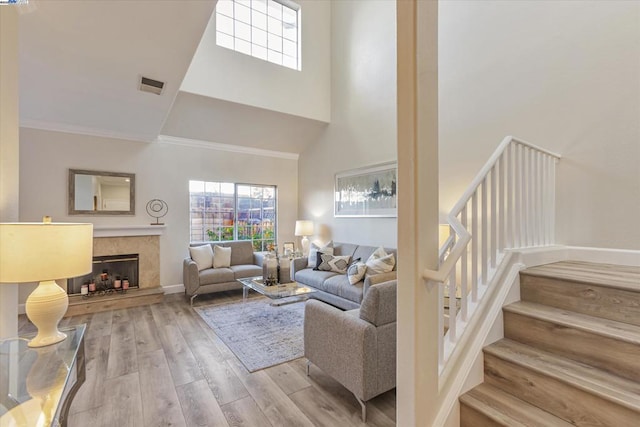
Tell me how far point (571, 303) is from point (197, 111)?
202 inches

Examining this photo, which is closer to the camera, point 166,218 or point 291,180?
point 166,218

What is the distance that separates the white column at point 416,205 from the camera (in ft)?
4.24

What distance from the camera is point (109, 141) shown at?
4.53 metres

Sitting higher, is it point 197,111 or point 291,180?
point 197,111

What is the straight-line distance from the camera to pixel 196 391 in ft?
7.25

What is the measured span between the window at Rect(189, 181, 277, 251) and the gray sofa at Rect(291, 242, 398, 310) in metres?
1.41

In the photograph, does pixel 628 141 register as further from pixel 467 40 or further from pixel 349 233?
pixel 349 233

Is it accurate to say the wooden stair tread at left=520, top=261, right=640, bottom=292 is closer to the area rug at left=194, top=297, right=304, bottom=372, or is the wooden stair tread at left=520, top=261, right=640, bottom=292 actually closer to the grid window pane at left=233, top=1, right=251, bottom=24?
the area rug at left=194, top=297, right=304, bottom=372

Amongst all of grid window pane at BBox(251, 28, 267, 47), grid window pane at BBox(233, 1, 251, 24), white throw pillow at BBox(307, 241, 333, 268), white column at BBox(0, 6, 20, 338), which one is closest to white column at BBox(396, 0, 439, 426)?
white column at BBox(0, 6, 20, 338)

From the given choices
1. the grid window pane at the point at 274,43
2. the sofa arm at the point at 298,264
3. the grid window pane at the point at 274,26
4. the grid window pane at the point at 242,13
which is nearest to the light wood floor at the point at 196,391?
the sofa arm at the point at 298,264

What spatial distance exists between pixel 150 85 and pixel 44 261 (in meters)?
2.32

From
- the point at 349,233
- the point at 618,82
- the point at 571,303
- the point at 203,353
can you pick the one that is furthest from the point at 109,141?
the point at 618,82

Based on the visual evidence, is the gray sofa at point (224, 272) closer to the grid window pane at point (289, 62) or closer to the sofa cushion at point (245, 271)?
the sofa cushion at point (245, 271)

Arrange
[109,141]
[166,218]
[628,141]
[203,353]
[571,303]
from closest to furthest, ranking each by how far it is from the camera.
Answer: [571,303]
[628,141]
[203,353]
[109,141]
[166,218]
